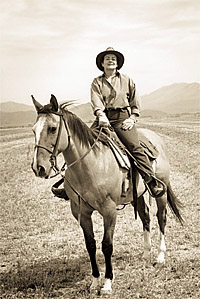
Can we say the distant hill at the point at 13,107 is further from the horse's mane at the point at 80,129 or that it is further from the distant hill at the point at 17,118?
the horse's mane at the point at 80,129

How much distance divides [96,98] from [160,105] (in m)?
1.27

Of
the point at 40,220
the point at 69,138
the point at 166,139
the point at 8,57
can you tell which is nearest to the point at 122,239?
the point at 40,220

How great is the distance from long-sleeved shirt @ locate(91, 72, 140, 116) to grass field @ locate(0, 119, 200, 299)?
995 mm

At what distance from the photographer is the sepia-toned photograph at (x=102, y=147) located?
2.85 metres

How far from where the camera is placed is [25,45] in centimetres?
358

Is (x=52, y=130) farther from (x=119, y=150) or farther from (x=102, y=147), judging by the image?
(x=119, y=150)

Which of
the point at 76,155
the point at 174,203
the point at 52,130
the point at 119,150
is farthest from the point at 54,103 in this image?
the point at 174,203

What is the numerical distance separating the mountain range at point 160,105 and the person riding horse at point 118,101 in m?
0.71

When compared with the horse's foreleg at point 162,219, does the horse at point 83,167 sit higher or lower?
higher

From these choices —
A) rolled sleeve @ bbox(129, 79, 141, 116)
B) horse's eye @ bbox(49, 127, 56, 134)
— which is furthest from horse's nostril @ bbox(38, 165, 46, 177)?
rolled sleeve @ bbox(129, 79, 141, 116)

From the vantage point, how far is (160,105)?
159 inches

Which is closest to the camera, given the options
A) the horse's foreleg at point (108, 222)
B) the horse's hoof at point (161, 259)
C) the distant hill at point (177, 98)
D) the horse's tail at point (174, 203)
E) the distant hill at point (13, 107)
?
the horse's foreleg at point (108, 222)

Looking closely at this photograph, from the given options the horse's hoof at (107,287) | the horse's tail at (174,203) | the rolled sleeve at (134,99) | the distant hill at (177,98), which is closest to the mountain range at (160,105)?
the distant hill at (177,98)
